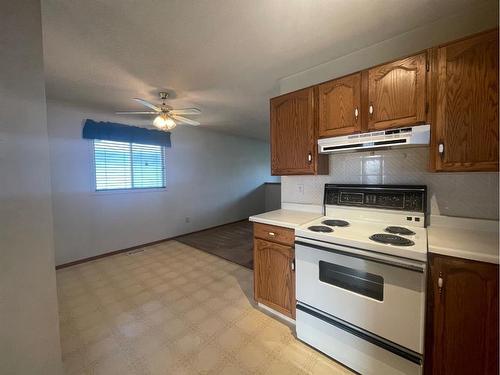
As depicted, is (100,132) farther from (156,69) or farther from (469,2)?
(469,2)

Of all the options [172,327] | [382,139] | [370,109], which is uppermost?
[370,109]

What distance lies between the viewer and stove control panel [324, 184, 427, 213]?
1582 millimetres

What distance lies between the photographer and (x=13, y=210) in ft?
2.99

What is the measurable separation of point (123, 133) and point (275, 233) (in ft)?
10.6

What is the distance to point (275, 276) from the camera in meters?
1.87

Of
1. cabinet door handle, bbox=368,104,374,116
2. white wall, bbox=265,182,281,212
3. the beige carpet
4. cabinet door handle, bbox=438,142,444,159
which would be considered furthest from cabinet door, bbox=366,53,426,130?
white wall, bbox=265,182,281,212

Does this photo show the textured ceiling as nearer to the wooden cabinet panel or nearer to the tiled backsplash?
the wooden cabinet panel

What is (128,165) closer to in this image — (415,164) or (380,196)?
(380,196)

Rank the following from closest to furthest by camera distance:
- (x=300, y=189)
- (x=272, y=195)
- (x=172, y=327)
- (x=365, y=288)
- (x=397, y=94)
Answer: (x=365, y=288) → (x=397, y=94) → (x=172, y=327) → (x=300, y=189) → (x=272, y=195)

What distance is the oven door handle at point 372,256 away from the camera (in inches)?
44.8

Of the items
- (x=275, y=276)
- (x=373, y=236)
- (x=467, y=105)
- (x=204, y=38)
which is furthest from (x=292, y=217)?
(x=204, y=38)

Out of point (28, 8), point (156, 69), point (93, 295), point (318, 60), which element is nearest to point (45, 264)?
point (28, 8)

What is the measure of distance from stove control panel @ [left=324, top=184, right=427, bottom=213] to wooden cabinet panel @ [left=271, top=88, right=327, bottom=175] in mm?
260

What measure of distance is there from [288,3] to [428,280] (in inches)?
71.6
